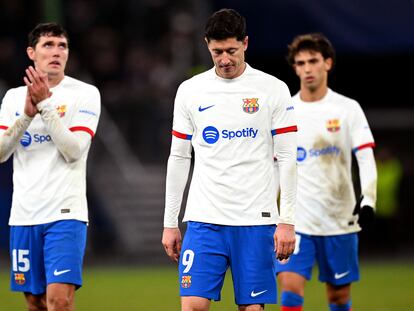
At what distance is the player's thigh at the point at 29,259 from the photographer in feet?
28.0

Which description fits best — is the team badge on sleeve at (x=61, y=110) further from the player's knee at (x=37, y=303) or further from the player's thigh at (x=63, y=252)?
the player's knee at (x=37, y=303)

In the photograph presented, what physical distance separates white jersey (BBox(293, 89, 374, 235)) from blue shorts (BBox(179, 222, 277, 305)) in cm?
223

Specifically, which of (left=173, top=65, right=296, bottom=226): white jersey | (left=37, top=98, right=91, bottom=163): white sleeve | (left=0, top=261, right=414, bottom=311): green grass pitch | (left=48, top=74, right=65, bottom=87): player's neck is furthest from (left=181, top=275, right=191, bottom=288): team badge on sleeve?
(left=0, top=261, right=414, bottom=311): green grass pitch

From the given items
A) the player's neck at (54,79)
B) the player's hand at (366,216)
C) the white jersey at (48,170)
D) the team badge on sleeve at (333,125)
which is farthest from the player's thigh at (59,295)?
the team badge on sleeve at (333,125)

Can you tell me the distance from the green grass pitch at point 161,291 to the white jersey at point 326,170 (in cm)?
277

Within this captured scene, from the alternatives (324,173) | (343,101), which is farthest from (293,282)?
(343,101)

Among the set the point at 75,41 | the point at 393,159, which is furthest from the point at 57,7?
the point at 393,159

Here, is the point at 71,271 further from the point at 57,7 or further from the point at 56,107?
the point at 57,7

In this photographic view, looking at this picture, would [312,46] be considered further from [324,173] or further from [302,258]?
[302,258]

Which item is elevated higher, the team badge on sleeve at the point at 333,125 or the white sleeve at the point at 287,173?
the team badge on sleeve at the point at 333,125

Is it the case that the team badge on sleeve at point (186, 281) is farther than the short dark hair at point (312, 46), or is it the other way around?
the short dark hair at point (312, 46)

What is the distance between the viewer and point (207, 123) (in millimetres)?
7676

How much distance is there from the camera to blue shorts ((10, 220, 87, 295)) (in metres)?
8.36

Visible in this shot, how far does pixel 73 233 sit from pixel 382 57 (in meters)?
14.9
